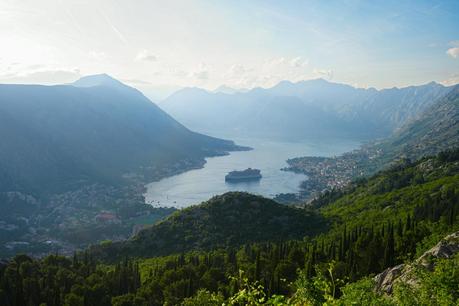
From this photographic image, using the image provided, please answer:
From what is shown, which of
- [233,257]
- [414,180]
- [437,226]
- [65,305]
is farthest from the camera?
[414,180]

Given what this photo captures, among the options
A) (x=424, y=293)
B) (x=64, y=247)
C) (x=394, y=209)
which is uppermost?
(x=424, y=293)

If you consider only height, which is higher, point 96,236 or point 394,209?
point 394,209

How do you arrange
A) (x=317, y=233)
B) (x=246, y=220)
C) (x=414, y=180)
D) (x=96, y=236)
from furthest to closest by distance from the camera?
(x=96, y=236)
(x=414, y=180)
(x=246, y=220)
(x=317, y=233)

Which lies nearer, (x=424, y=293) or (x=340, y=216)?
(x=424, y=293)

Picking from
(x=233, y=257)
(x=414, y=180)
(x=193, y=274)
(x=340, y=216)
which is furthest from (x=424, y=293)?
(x=414, y=180)

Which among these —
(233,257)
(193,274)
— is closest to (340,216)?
(233,257)

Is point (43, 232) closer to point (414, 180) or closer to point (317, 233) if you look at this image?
point (317, 233)

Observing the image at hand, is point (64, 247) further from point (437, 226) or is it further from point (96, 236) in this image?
point (437, 226)
